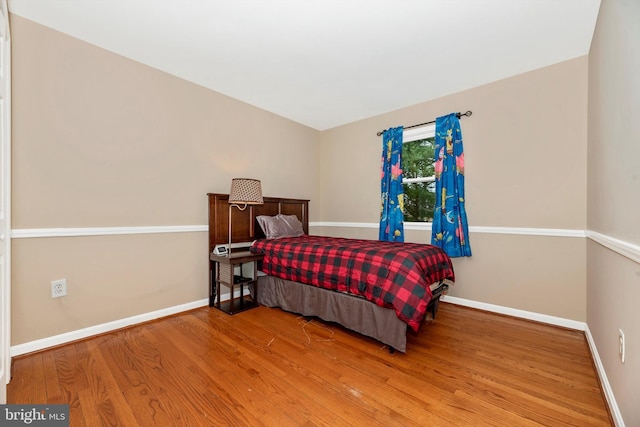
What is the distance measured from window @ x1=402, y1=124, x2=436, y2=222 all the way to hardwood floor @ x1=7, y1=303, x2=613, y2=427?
1490mm

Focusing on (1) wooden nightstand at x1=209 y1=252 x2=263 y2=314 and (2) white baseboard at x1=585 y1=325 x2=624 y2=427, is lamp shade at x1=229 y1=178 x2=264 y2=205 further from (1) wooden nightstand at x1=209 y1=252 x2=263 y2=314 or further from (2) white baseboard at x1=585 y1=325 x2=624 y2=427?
(2) white baseboard at x1=585 y1=325 x2=624 y2=427

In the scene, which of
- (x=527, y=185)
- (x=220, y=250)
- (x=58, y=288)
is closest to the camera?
(x=58, y=288)

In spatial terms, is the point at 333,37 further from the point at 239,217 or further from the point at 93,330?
the point at 93,330

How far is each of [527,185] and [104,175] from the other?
12.9ft

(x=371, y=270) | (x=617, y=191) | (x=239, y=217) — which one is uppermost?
(x=617, y=191)

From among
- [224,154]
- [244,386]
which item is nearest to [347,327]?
[244,386]

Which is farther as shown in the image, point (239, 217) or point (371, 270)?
point (239, 217)

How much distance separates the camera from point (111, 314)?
2.36 m

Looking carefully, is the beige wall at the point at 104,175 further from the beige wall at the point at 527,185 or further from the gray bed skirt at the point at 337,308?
the beige wall at the point at 527,185

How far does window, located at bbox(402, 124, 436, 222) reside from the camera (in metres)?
3.39

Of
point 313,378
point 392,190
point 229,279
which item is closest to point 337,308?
point 313,378

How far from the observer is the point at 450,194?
3057 millimetres

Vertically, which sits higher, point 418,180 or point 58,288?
point 418,180

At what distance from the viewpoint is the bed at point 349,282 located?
1998 millimetres
